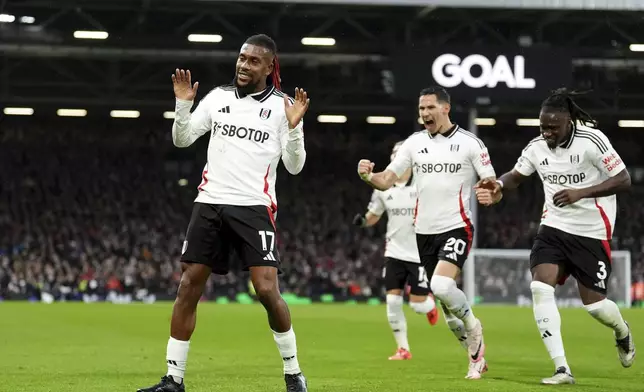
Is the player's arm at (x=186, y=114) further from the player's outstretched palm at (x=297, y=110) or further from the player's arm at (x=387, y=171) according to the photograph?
the player's arm at (x=387, y=171)

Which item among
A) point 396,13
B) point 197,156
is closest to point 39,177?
point 197,156

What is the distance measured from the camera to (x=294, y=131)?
295 inches

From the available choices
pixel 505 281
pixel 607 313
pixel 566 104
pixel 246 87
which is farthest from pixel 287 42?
pixel 246 87

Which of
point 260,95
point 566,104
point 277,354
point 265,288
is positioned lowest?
point 277,354

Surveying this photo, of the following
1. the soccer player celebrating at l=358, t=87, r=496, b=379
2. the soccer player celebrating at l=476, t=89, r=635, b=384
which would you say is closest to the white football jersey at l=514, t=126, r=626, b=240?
the soccer player celebrating at l=476, t=89, r=635, b=384

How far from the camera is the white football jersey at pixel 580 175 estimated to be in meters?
9.41

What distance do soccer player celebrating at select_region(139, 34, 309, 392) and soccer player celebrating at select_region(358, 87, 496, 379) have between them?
2728 millimetres

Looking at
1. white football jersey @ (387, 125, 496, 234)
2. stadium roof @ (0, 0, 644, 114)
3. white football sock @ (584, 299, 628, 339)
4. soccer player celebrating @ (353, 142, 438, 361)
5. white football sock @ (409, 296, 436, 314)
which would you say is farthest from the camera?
stadium roof @ (0, 0, 644, 114)

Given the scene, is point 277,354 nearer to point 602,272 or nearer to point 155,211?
point 602,272

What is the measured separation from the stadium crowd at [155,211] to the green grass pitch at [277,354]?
13906mm

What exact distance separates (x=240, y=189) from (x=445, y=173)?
3508mm

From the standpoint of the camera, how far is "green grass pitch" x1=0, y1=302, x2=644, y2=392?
9211mm

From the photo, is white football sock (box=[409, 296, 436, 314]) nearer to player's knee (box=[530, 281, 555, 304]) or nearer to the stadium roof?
player's knee (box=[530, 281, 555, 304])

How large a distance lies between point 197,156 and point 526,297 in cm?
1875
